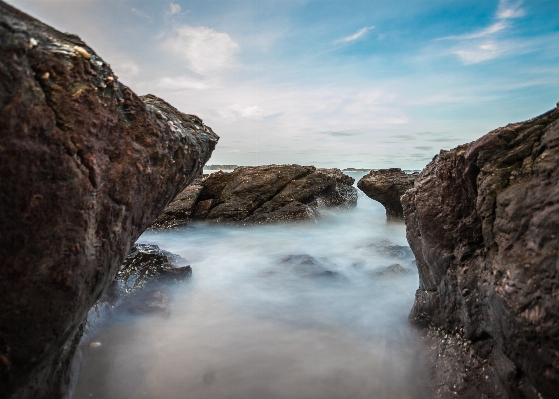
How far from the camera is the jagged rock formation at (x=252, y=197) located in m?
12.5

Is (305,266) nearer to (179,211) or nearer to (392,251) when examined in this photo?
(392,251)

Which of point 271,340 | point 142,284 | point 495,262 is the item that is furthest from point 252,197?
Result: point 495,262

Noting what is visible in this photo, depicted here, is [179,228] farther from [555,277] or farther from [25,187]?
[555,277]

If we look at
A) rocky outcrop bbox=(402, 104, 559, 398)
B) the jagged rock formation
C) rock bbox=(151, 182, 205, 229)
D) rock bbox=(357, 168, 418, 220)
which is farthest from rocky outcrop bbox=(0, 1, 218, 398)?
rock bbox=(357, 168, 418, 220)

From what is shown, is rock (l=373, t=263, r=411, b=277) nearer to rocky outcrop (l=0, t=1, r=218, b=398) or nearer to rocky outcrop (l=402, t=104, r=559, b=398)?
rocky outcrop (l=402, t=104, r=559, b=398)

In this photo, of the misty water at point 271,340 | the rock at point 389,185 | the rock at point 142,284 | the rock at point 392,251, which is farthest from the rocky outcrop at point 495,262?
the rock at point 389,185

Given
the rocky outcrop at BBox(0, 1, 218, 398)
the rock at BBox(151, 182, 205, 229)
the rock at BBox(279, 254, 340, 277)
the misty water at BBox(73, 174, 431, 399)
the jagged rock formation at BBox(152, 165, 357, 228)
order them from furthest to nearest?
the jagged rock formation at BBox(152, 165, 357, 228) < the rock at BBox(151, 182, 205, 229) < the rock at BBox(279, 254, 340, 277) < the misty water at BBox(73, 174, 431, 399) < the rocky outcrop at BBox(0, 1, 218, 398)

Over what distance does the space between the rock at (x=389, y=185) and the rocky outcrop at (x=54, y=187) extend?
10881 millimetres

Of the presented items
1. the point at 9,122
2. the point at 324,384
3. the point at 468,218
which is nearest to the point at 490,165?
the point at 468,218

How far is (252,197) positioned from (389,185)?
4980 millimetres

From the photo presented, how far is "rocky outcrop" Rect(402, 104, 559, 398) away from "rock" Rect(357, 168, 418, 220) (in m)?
8.78

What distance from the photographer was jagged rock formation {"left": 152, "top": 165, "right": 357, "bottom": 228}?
1255cm

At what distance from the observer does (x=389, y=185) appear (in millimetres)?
12359

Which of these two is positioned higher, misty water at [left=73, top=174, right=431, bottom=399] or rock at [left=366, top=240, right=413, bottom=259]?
rock at [left=366, top=240, right=413, bottom=259]
